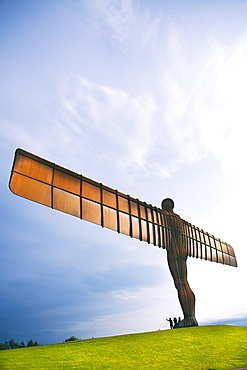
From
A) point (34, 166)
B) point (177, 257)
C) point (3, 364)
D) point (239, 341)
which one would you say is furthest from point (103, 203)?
point (239, 341)

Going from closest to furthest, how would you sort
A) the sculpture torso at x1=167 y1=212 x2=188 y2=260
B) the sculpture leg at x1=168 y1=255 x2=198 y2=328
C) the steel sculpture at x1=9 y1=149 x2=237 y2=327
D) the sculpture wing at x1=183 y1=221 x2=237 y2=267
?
the steel sculpture at x1=9 y1=149 x2=237 y2=327, the sculpture leg at x1=168 y1=255 x2=198 y2=328, the sculpture torso at x1=167 y1=212 x2=188 y2=260, the sculpture wing at x1=183 y1=221 x2=237 y2=267

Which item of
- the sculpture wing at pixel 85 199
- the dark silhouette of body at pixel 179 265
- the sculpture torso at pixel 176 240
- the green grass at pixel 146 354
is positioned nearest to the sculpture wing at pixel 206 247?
the sculpture torso at pixel 176 240

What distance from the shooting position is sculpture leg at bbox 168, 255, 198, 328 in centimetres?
1452

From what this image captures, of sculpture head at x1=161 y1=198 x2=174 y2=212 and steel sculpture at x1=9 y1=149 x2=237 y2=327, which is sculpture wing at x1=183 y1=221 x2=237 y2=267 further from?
sculpture head at x1=161 y1=198 x2=174 y2=212

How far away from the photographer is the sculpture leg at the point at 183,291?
47.6 feet

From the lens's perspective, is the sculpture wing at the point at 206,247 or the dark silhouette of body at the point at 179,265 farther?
the sculpture wing at the point at 206,247

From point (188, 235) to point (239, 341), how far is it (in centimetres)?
668

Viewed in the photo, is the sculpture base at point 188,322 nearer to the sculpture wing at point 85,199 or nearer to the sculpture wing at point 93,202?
the sculpture wing at point 93,202

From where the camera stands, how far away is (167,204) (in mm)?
17531

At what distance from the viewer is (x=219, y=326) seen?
563 inches

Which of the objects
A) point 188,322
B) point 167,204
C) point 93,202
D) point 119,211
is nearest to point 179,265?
point 188,322

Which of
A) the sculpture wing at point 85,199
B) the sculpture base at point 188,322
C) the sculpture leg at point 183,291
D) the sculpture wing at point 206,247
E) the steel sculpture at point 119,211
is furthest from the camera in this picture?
the sculpture wing at point 206,247

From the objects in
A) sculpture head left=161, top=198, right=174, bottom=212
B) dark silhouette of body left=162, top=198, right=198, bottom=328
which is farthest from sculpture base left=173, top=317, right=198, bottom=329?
sculpture head left=161, top=198, right=174, bottom=212

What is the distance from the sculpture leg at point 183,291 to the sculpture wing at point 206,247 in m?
1.58
